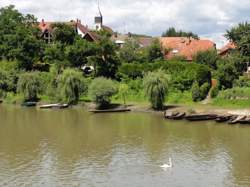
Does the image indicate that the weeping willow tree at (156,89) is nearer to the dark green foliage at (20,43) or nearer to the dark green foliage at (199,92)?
the dark green foliage at (199,92)

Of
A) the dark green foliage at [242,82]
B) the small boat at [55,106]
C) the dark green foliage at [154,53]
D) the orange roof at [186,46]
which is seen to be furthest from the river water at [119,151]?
the orange roof at [186,46]

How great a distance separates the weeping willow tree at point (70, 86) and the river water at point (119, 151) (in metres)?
7.96

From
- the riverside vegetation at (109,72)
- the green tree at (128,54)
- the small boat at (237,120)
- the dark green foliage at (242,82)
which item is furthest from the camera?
the green tree at (128,54)

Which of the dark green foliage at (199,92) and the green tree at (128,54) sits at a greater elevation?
the green tree at (128,54)

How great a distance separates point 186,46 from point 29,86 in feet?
105

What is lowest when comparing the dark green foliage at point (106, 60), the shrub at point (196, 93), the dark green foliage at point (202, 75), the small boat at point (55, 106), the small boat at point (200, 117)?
the small boat at point (200, 117)

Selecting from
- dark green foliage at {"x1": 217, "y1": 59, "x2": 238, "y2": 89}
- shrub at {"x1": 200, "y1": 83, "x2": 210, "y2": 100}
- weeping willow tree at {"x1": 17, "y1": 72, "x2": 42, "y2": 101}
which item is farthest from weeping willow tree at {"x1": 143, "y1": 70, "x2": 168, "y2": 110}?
weeping willow tree at {"x1": 17, "y1": 72, "x2": 42, "y2": 101}

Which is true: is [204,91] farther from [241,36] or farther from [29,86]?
[29,86]

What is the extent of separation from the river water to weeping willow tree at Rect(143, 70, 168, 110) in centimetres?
198

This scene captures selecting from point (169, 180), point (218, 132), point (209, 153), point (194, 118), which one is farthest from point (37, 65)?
point (169, 180)

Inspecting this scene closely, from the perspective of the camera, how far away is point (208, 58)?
83312 millimetres

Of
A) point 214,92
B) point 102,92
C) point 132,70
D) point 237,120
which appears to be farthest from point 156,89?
point 132,70

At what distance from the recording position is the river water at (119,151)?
34.2 metres

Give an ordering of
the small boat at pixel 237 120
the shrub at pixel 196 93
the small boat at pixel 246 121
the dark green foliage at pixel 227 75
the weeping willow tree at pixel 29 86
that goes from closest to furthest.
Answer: the small boat at pixel 246 121, the small boat at pixel 237 120, the shrub at pixel 196 93, the dark green foliage at pixel 227 75, the weeping willow tree at pixel 29 86
